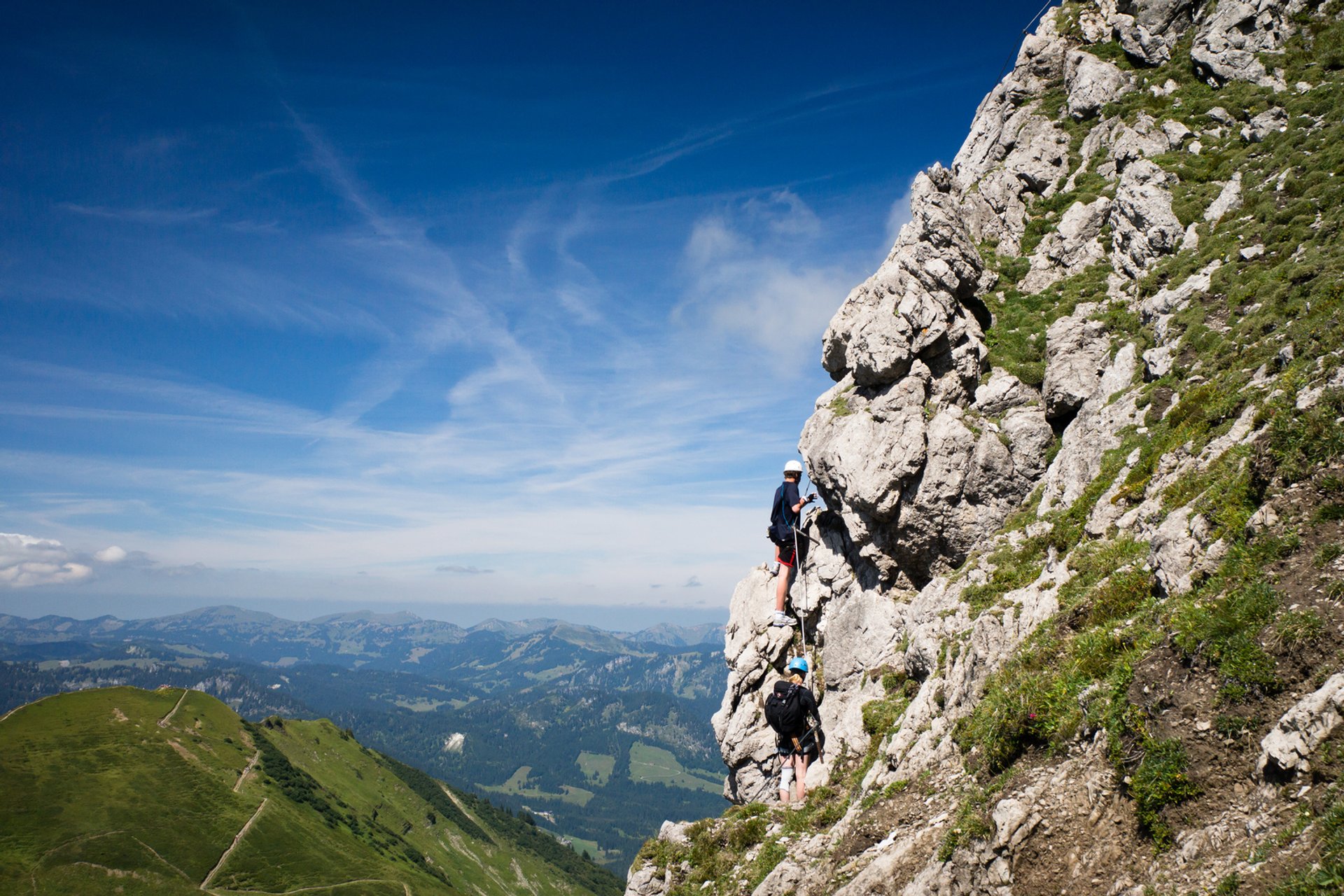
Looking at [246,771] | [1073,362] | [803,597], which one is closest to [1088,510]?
[1073,362]

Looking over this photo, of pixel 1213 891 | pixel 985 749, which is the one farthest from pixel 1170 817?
pixel 985 749

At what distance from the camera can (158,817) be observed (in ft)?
481

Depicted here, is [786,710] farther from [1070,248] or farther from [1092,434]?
[1070,248]

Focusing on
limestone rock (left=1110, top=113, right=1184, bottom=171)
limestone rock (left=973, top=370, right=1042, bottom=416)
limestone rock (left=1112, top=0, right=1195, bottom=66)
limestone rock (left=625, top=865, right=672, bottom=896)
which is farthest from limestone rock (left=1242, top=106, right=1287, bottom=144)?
limestone rock (left=625, top=865, right=672, bottom=896)

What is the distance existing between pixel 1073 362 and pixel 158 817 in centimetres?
20855

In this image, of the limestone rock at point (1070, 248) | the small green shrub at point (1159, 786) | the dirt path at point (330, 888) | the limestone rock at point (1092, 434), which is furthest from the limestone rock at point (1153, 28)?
the dirt path at point (330, 888)

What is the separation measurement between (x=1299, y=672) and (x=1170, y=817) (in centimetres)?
281

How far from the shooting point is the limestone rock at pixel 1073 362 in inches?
1045

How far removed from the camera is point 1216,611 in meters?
10.3

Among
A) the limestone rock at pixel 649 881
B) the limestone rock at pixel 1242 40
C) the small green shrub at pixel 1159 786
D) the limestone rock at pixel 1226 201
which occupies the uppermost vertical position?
the limestone rock at pixel 1242 40

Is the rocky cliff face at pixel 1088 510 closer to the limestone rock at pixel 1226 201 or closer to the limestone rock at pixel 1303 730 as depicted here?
the limestone rock at pixel 1303 730

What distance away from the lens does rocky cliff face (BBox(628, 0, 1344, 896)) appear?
930 centimetres

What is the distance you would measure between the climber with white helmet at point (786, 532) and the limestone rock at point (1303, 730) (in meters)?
21.5

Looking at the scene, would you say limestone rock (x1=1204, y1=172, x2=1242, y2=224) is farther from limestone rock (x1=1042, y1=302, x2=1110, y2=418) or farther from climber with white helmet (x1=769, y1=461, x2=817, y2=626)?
climber with white helmet (x1=769, y1=461, x2=817, y2=626)
